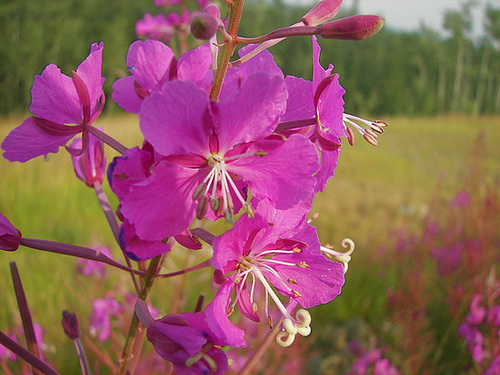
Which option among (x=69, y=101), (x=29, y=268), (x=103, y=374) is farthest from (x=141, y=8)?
(x=69, y=101)

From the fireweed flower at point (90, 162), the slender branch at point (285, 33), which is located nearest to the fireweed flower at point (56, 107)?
the fireweed flower at point (90, 162)

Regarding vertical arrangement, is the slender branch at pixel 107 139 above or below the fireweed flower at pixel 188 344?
above

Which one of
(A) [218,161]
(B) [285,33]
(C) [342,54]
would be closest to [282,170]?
(A) [218,161]

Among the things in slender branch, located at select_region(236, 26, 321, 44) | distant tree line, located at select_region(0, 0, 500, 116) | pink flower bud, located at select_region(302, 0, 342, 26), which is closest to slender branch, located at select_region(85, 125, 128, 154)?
slender branch, located at select_region(236, 26, 321, 44)

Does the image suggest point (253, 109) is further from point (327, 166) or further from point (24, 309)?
point (24, 309)

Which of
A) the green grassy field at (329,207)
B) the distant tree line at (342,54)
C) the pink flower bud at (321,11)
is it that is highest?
the pink flower bud at (321,11)

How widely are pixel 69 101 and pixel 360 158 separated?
25.2 feet

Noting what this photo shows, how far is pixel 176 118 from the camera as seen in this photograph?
1.62ft

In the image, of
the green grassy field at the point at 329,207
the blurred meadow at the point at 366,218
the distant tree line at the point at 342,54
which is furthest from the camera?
the distant tree line at the point at 342,54

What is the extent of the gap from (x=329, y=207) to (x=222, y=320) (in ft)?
16.0

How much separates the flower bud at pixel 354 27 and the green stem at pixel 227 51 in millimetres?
116

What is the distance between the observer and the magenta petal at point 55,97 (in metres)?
0.60

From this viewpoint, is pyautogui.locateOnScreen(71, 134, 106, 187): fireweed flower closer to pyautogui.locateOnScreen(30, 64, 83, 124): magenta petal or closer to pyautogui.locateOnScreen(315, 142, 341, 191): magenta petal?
pyautogui.locateOnScreen(30, 64, 83, 124): magenta petal

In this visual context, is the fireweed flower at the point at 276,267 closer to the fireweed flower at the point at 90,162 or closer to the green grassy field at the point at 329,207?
the fireweed flower at the point at 90,162
